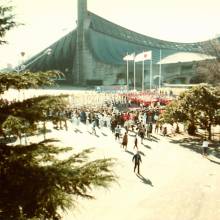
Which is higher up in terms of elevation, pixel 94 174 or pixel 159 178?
pixel 94 174

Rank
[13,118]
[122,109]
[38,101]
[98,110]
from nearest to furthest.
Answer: [13,118] → [38,101] → [98,110] → [122,109]

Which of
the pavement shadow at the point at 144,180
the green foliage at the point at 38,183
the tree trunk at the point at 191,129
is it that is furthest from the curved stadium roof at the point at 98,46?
the green foliage at the point at 38,183

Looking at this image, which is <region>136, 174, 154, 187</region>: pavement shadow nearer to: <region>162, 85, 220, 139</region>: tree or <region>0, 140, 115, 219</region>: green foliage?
<region>162, 85, 220, 139</region>: tree

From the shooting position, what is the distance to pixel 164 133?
3278 cm

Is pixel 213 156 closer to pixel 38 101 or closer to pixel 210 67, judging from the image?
pixel 38 101

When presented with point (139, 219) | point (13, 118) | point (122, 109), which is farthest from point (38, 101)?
point (122, 109)

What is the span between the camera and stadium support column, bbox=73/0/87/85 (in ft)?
290

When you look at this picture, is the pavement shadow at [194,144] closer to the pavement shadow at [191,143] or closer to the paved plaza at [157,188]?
the pavement shadow at [191,143]

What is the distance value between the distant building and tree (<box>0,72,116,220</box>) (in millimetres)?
79471

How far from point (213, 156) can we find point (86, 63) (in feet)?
213

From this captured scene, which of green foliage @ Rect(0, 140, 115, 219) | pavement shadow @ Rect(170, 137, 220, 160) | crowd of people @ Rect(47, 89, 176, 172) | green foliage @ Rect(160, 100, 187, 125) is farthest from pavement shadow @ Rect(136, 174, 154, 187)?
green foliage @ Rect(0, 140, 115, 219)

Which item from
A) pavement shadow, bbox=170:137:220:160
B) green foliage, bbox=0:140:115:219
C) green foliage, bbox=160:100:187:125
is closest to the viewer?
green foliage, bbox=0:140:115:219

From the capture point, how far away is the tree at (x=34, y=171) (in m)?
6.00

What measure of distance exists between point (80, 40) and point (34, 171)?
8459 centimetres
